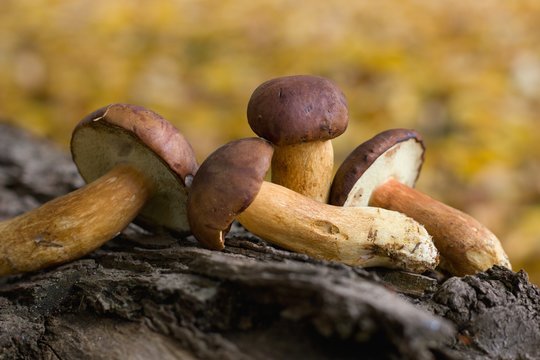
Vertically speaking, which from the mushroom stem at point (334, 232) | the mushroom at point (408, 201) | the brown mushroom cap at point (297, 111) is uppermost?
the brown mushroom cap at point (297, 111)

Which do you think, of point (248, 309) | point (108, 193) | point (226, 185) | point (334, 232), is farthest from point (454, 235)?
point (108, 193)

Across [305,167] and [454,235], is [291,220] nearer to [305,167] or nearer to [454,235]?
[305,167]

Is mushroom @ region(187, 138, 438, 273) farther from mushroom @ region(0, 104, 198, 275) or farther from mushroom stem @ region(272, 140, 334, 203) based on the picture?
mushroom @ region(0, 104, 198, 275)

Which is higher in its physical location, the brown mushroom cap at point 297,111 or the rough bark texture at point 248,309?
the brown mushroom cap at point 297,111

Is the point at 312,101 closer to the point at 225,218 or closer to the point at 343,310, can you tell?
the point at 225,218

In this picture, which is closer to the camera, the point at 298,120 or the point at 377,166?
the point at 298,120

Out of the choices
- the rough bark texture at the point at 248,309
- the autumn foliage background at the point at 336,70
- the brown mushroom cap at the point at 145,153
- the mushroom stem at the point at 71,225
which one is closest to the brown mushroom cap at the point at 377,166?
the rough bark texture at the point at 248,309

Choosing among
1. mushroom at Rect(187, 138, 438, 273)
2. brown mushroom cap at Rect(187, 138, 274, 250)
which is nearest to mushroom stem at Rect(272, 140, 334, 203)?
mushroom at Rect(187, 138, 438, 273)

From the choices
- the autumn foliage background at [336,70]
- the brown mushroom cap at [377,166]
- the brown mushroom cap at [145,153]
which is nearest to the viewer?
the brown mushroom cap at [145,153]

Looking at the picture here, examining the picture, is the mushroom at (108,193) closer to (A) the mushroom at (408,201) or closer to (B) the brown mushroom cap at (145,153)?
(B) the brown mushroom cap at (145,153)
